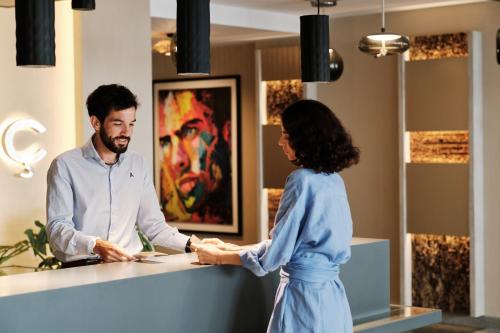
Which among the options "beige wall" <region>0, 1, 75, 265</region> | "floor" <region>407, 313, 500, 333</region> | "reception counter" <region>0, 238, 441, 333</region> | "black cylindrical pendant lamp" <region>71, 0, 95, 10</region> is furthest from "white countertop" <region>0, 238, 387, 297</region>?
"floor" <region>407, 313, 500, 333</region>

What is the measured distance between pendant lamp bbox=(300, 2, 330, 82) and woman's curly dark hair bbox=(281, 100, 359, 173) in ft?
3.70

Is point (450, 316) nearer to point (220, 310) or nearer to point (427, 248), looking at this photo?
point (427, 248)

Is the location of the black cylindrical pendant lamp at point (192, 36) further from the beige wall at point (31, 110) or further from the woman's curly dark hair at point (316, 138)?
the beige wall at point (31, 110)

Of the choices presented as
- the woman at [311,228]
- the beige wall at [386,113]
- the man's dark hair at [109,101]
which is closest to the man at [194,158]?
the beige wall at [386,113]

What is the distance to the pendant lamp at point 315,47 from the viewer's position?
14.4 ft

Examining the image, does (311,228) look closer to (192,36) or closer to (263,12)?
(192,36)

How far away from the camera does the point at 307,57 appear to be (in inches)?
173

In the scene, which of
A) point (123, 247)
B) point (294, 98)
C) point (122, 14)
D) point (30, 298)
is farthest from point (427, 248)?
point (30, 298)

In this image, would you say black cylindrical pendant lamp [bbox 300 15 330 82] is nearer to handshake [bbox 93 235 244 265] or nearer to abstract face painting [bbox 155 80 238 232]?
handshake [bbox 93 235 244 265]

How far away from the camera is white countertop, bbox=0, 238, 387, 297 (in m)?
2.96

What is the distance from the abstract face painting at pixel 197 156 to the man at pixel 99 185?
20.1 feet

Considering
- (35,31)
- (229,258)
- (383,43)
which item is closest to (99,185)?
(229,258)

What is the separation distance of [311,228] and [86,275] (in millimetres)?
799

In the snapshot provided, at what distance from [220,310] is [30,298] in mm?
880
